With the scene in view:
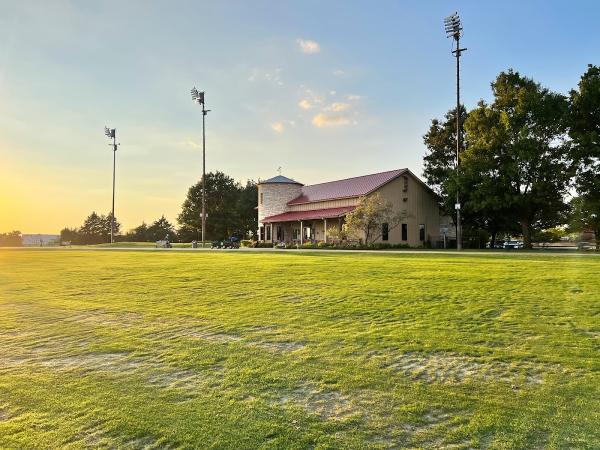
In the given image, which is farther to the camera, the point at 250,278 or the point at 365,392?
the point at 250,278

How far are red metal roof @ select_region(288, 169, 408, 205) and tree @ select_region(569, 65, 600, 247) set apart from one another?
44.1ft

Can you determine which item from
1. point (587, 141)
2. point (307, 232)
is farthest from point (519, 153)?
point (307, 232)

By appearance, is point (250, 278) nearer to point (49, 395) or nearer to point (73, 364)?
point (73, 364)

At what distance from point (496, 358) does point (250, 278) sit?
8.23 m

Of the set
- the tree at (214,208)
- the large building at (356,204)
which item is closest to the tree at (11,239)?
the tree at (214,208)

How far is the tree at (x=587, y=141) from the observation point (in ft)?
99.3

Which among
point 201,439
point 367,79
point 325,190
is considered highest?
point 367,79

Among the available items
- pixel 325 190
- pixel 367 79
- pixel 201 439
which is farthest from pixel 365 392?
pixel 325 190

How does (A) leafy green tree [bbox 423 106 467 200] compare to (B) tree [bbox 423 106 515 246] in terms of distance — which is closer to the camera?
(B) tree [bbox 423 106 515 246]

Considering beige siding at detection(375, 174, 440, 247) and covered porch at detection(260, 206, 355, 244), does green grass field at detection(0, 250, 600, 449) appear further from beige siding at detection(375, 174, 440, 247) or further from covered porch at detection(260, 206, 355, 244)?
beige siding at detection(375, 174, 440, 247)


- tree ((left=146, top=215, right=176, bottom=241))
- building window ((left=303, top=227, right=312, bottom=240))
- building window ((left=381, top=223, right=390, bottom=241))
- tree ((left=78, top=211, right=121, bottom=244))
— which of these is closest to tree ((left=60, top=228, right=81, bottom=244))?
tree ((left=78, top=211, right=121, bottom=244))

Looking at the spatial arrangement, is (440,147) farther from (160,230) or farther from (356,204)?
(160,230)

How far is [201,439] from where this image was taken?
11.5ft

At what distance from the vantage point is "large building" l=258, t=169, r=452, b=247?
1548 inches
